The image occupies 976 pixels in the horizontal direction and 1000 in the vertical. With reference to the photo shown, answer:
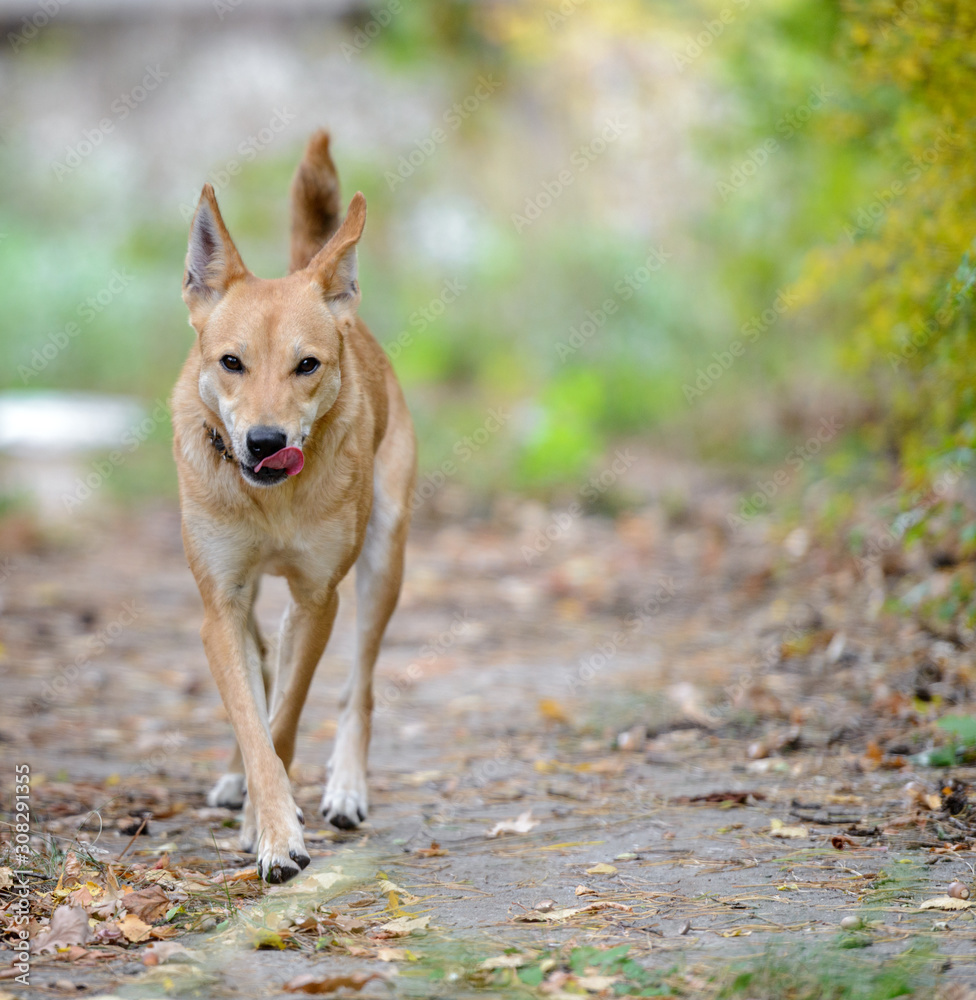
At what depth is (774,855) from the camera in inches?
136

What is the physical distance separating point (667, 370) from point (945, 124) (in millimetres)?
7381

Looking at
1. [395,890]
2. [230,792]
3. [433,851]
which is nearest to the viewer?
[395,890]

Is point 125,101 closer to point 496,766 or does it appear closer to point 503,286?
point 503,286

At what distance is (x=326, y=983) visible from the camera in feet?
8.61
